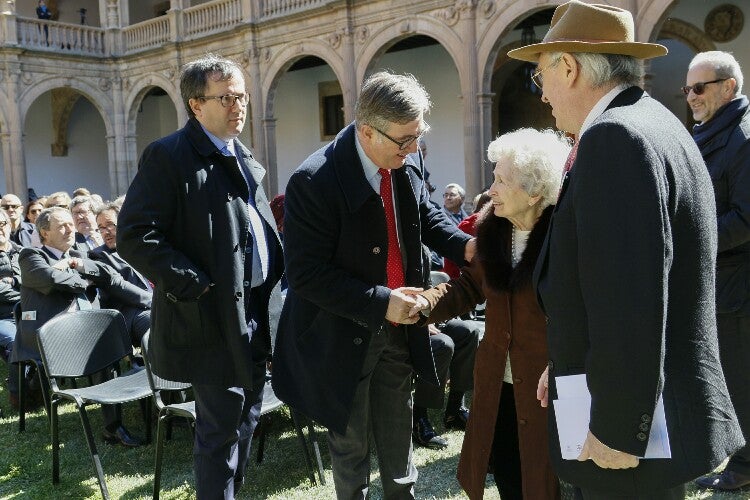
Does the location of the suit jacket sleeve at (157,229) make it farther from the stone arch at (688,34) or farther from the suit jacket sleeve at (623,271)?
the stone arch at (688,34)

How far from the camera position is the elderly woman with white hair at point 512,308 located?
238 cm

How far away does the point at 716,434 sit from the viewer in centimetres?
155

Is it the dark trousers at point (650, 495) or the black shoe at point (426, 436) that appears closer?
the dark trousers at point (650, 495)

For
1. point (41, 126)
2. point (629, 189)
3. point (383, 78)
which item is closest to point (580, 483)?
point (629, 189)

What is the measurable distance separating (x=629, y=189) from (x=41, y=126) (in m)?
24.1

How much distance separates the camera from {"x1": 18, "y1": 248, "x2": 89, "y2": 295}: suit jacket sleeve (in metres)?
5.07

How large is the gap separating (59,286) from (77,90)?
1673 cm

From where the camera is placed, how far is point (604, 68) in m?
1.64

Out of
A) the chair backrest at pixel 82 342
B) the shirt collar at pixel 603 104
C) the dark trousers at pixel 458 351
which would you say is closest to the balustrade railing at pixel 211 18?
the chair backrest at pixel 82 342

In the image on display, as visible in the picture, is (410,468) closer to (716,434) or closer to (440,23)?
(716,434)

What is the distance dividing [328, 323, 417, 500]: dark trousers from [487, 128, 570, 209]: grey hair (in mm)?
723

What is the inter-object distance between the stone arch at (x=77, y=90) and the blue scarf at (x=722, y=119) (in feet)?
62.7

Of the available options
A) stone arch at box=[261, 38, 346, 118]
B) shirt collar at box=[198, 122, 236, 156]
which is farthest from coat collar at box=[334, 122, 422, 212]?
stone arch at box=[261, 38, 346, 118]

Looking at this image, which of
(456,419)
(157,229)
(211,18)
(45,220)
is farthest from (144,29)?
(157,229)
